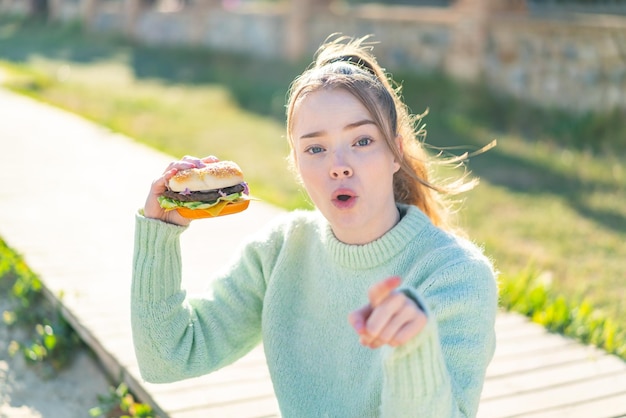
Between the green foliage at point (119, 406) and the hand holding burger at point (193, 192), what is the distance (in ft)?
4.22

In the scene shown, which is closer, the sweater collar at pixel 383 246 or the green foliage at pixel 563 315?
the sweater collar at pixel 383 246

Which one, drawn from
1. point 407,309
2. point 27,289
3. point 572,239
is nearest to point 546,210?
point 572,239

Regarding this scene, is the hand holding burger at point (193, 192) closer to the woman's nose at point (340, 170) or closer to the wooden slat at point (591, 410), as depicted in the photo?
the woman's nose at point (340, 170)

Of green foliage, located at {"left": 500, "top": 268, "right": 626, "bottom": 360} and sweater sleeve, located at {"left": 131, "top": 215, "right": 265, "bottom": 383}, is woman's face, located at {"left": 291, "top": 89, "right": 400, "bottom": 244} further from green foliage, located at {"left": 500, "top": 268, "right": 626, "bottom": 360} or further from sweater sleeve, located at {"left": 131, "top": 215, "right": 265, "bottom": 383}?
green foliage, located at {"left": 500, "top": 268, "right": 626, "bottom": 360}

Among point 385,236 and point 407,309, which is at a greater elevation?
point 407,309

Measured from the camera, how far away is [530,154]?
358 inches

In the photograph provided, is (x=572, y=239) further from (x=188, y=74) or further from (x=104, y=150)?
(x=188, y=74)

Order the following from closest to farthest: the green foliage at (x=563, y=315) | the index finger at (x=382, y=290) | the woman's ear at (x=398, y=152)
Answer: the index finger at (x=382, y=290), the woman's ear at (x=398, y=152), the green foliage at (x=563, y=315)

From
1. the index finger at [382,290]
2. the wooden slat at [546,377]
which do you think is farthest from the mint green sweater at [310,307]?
the wooden slat at [546,377]

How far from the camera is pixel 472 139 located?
982 centimetres

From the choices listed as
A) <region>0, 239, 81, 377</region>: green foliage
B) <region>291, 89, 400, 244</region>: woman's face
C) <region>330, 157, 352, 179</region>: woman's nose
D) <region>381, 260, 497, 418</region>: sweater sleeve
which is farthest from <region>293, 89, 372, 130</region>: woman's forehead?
<region>0, 239, 81, 377</region>: green foliage

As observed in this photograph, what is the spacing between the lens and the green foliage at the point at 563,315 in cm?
419

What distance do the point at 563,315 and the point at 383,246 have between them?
224 cm

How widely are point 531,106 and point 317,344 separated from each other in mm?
8418
